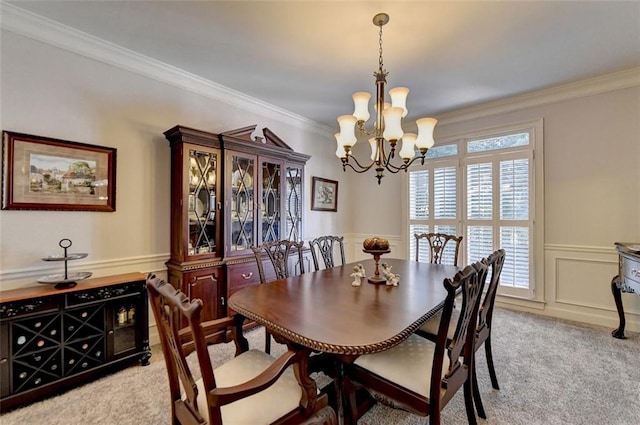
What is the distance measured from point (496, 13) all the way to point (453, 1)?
0.40 m

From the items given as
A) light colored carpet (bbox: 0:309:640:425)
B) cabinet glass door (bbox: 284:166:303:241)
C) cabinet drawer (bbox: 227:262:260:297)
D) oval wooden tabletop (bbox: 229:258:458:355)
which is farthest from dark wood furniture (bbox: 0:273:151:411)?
cabinet glass door (bbox: 284:166:303:241)

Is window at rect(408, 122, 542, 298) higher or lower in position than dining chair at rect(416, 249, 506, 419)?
higher

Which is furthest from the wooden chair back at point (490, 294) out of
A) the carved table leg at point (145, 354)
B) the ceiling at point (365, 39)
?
the carved table leg at point (145, 354)

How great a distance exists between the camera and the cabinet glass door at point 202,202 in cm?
275

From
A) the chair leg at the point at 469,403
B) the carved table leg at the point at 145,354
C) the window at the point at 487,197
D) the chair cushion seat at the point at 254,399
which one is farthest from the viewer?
the window at the point at 487,197

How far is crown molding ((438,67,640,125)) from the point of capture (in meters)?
3.02

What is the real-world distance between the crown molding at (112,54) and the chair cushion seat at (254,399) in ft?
9.15

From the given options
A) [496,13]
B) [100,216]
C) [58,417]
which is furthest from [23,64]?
[496,13]

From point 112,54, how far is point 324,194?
3.14 meters

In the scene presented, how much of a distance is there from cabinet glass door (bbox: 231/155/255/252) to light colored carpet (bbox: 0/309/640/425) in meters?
1.08

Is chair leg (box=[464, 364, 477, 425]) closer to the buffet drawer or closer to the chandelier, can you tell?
the chandelier

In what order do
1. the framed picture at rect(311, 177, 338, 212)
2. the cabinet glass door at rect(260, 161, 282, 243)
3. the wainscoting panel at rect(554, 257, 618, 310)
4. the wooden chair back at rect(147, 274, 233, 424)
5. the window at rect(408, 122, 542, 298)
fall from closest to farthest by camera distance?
the wooden chair back at rect(147, 274, 233, 424), the wainscoting panel at rect(554, 257, 618, 310), the cabinet glass door at rect(260, 161, 282, 243), the window at rect(408, 122, 542, 298), the framed picture at rect(311, 177, 338, 212)

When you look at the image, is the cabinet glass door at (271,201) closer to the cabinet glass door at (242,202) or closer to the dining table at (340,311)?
the cabinet glass door at (242,202)

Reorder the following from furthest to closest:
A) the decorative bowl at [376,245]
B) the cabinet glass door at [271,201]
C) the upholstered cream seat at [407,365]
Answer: the cabinet glass door at [271,201]
the decorative bowl at [376,245]
the upholstered cream seat at [407,365]
